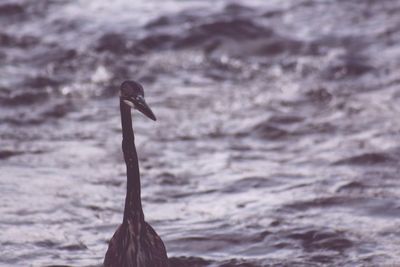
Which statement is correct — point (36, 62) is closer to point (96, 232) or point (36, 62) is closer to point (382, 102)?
point (382, 102)

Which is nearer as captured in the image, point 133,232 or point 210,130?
point 133,232

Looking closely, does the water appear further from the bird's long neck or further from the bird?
the bird's long neck

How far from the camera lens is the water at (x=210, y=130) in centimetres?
725

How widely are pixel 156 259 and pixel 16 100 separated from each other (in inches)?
218

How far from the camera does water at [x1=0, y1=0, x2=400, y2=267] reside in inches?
286

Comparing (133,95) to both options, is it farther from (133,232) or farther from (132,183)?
(133,232)

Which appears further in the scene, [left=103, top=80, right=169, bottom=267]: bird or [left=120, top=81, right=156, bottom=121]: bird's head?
[left=103, top=80, right=169, bottom=267]: bird

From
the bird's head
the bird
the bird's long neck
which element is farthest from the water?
the bird's head

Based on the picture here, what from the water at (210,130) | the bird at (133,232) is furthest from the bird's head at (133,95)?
the water at (210,130)

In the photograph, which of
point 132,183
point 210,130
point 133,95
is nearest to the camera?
point 133,95

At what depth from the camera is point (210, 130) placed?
9875mm

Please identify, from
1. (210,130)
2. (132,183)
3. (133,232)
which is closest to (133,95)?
(132,183)

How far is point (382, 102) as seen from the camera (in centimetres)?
1048

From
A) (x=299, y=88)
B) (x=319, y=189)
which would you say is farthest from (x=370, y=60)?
(x=319, y=189)
